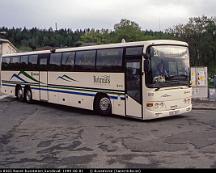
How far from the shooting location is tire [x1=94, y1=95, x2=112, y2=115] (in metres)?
15.9

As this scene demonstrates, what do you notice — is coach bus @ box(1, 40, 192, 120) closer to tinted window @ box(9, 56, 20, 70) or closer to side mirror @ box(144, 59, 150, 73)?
side mirror @ box(144, 59, 150, 73)

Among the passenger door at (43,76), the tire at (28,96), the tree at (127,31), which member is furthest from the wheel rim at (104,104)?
the tree at (127,31)

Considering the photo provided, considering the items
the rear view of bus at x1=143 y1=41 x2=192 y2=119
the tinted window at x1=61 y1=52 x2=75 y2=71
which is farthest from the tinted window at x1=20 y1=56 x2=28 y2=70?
the rear view of bus at x1=143 y1=41 x2=192 y2=119

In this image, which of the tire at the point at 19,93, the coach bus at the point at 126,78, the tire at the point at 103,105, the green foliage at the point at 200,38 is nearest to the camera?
the coach bus at the point at 126,78

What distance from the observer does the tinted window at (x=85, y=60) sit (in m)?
16.8

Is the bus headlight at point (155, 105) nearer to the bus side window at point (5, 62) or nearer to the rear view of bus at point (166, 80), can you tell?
the rear view of bus at point (166, 80)

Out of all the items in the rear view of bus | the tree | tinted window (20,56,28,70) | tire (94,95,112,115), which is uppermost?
the tree

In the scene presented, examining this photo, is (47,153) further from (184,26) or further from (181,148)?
(184,26)

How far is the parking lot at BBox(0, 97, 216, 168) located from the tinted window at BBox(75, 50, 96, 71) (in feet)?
7.23

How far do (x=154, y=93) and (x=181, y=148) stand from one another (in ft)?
15.2

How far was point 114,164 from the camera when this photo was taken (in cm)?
788

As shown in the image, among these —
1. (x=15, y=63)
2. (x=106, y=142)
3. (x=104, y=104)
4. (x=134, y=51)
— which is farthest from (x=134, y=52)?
(x=15, y=63)

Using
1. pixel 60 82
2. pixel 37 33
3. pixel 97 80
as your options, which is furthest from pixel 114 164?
pixel 37 33

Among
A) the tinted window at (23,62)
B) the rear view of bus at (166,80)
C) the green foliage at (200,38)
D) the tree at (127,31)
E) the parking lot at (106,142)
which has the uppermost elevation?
the tree at (127,31)
